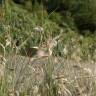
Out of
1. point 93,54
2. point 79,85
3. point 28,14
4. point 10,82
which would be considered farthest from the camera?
point 28,14

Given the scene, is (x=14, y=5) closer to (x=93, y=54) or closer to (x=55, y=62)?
(x=93, y=54)

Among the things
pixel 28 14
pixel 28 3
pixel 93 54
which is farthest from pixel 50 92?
pixel 28 3

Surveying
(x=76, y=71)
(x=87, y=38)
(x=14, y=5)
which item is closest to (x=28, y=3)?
(x=14, y=5)

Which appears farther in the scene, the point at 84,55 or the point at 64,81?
the point at 84,55

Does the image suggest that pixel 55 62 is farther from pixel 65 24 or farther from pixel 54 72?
pixel 65 24

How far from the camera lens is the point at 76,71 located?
3.65m

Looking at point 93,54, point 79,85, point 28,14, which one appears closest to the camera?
point 79,85

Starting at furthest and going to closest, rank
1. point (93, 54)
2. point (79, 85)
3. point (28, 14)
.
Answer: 1. point (28, 14)
2. point (93, 54)
3. point (79, 85)

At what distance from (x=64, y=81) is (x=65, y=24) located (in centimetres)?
582

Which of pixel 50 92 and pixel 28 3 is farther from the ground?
pixel 28 3

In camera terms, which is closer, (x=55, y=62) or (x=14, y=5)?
(x=55, y=62)

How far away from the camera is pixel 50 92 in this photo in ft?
10.9

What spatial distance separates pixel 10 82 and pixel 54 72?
31cm

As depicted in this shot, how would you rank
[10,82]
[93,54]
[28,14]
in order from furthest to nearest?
[28,14] → [93,54] → [10,82]
